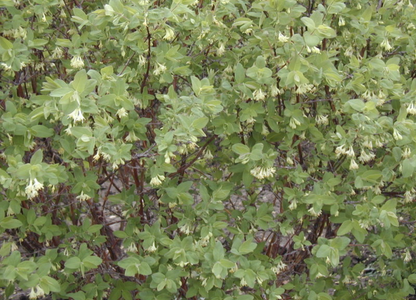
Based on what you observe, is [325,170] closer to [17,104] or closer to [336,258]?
[336,258]

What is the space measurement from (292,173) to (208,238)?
2.02 ft

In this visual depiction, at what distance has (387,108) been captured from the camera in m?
3.43

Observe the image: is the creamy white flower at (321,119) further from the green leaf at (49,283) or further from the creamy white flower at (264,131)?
the green leaf at (49,283)

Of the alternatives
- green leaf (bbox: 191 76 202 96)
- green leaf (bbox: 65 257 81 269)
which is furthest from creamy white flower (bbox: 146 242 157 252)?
green leaf (bbox: 191 76 202 96)

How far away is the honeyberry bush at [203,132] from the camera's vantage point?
8.84ft

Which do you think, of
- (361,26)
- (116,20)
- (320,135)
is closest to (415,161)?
(320,135)

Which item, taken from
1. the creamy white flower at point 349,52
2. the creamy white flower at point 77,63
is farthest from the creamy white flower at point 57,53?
the creamy white flower at point 349,52

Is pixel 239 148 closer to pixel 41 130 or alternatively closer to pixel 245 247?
pixel 245 247

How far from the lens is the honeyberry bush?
2.69 metres

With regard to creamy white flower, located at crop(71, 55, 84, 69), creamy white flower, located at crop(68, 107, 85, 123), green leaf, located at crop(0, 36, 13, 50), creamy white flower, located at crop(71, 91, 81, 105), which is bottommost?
creamy white flower, located at crop(71, 55, 84, 69)

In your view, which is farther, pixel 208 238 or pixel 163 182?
pixel 163 182

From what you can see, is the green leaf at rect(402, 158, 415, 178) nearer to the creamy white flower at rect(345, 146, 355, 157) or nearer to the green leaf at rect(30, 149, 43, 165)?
the creamy white flower at rect(345, 146, 355, 157)

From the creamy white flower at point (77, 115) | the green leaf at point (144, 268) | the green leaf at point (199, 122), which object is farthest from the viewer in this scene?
the green leaf at point (144, 268)

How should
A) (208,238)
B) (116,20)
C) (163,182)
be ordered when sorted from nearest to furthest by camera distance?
(116,20) < (208,238) < (163,182)
